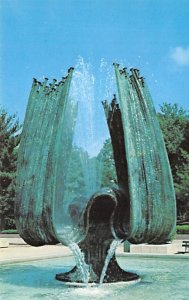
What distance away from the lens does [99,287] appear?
7.93 m

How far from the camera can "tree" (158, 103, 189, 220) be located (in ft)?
119

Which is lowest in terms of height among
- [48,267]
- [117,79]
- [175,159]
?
[48,267]

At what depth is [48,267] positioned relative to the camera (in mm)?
11328

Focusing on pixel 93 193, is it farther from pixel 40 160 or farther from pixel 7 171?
pixel 7 171

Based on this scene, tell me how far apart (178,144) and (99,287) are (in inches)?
1320

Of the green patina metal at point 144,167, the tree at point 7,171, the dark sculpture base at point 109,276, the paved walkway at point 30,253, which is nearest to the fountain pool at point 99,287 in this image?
the dark sculpture base at point 109,276

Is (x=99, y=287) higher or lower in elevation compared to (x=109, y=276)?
lower

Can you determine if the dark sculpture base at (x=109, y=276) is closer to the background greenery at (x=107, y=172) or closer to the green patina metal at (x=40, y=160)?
the green patina metal at (x=40, y=160)

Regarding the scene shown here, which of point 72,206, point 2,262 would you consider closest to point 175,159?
point 2,262

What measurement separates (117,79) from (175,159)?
33.6m

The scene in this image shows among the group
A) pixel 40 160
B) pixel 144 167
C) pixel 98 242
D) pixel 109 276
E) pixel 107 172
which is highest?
pixel 107 172

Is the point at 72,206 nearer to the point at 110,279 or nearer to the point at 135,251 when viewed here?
the point at 110,279

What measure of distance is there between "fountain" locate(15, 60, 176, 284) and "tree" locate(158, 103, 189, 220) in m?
27.3

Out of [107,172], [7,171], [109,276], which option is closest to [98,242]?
[109,276]
